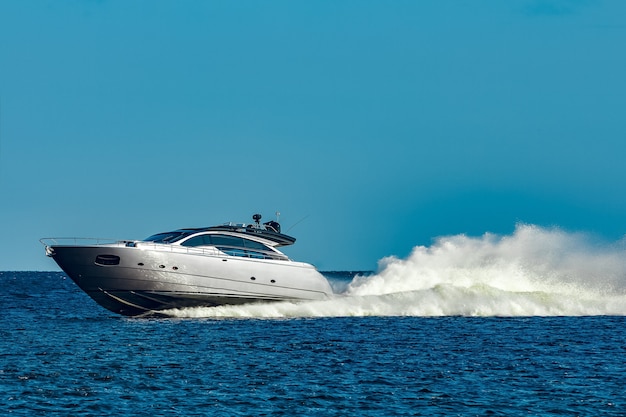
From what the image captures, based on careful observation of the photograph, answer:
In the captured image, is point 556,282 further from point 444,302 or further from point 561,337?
point 561,337

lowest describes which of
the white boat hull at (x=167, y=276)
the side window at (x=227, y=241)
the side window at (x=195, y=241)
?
the white boat hull at (x=167, y=276)

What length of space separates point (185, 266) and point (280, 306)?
5061 mm

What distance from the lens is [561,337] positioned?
36062 millimetres

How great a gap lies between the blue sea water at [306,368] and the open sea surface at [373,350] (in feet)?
0.23

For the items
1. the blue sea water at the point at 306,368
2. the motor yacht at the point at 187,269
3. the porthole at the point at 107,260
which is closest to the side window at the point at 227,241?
the motor yacht at the point at 187,269

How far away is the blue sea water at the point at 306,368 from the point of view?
2069 cm

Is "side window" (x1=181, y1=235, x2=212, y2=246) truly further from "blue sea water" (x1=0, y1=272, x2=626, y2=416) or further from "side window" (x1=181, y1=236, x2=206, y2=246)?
"blue sea water" (x1=0, y1=272, x2=626, y2=416)

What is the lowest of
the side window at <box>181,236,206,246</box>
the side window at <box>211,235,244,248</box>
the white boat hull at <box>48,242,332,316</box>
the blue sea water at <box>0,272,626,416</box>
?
the blue sea water at <box>0,272,626,416</box>

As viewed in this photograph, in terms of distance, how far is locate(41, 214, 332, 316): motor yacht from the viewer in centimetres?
3556

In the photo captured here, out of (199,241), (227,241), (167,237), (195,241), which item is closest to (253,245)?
(227,241)

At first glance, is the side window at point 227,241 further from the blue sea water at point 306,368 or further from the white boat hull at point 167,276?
the blue sea water at point 306,368

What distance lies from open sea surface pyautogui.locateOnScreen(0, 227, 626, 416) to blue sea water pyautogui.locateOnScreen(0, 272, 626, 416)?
0.07 meters

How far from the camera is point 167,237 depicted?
121 ft

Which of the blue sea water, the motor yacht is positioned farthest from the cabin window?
the blue sea water
